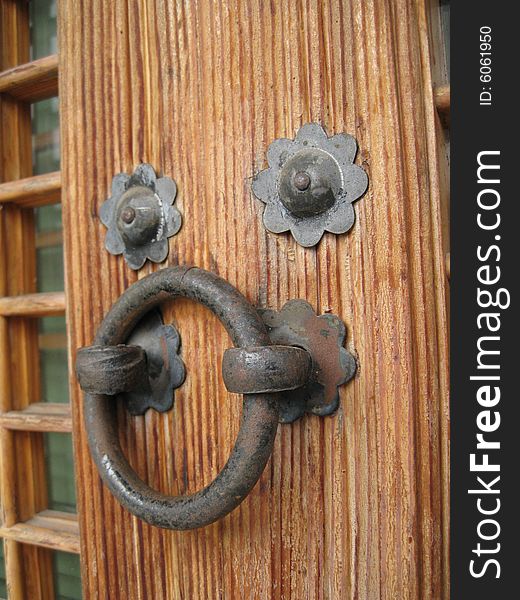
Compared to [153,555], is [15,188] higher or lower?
higher

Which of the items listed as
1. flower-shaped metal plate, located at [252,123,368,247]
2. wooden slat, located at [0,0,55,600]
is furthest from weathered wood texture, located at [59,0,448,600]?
Answer: wooden slat, located at [0,0,55,600]

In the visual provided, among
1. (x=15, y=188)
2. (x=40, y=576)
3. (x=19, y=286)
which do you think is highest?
(x=15, y=188)

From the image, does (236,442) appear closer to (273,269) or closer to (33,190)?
(273,269)

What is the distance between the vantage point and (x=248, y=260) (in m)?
0.45

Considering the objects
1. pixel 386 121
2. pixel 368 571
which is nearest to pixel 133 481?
pixel 368 571

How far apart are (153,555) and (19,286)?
1.05ft

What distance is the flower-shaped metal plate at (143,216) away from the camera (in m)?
0.49

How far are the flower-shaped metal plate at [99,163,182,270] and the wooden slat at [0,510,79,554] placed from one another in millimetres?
284

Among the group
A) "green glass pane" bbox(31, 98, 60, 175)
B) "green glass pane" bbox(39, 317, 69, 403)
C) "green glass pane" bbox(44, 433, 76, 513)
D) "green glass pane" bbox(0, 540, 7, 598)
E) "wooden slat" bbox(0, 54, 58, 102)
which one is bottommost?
"green glass pane" bbox(0, 540, 7, 598)

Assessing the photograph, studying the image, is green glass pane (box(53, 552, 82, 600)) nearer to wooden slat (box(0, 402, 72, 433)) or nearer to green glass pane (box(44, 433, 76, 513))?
green glass pane (box(44, 433, 76, 513))

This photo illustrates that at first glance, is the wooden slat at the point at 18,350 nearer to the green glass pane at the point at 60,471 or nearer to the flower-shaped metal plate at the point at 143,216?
the green glass pane at the point at 60,471

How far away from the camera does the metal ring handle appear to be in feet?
1.27

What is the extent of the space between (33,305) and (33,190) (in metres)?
0.12

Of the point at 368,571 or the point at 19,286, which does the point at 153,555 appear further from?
the point at 19,286
